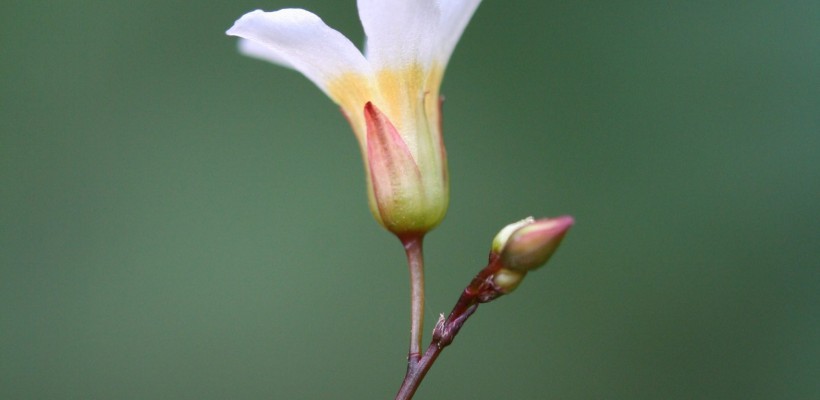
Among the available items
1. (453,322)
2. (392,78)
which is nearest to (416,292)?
(453,322)

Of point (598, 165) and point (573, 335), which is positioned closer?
point (573, 335)

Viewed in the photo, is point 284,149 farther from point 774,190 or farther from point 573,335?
point 774,190

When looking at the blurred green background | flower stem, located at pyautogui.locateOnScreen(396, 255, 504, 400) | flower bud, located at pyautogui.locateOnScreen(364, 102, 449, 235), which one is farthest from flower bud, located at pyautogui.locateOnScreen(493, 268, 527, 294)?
the blurred green background

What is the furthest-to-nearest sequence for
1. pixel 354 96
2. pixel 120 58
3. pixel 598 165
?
pixel 120 58
pixel 598 165
pixel 354 96

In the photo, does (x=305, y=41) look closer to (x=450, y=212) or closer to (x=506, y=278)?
(x=506, y=278)

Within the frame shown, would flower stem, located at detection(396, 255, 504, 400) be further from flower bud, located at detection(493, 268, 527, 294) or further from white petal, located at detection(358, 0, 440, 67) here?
white petal, located at detection(358, 0, 440, 67)

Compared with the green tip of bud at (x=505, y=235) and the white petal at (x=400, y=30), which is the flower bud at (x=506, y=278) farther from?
the white petal at (x=400, y=30)

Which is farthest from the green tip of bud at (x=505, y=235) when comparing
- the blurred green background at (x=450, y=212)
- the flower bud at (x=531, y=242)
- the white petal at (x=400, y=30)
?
the blurred green background at (x=450, y=212)

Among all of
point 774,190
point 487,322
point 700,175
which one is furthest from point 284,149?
point 774,190
